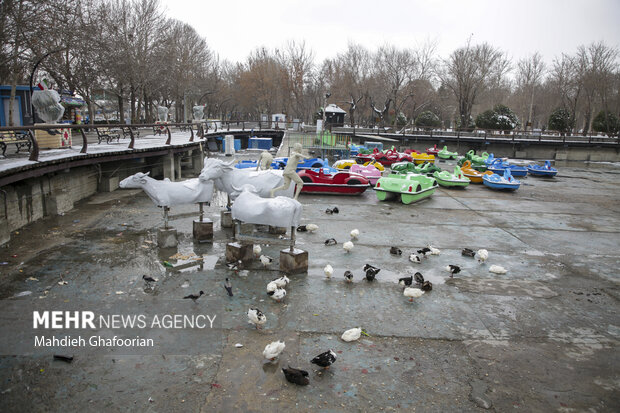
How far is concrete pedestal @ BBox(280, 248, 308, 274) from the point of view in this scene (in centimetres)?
812

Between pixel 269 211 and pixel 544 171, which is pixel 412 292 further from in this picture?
pixel 544 171

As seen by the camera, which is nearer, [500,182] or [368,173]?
[368,173]

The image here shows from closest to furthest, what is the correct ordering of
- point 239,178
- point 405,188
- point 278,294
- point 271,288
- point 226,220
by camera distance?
point 278,294
point 271,288
point 239,178
point 226,220
point 405,188

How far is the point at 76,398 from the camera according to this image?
440cm

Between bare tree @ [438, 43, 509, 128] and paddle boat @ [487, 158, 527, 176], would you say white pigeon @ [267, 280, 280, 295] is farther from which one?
bare tree @ [438, 43, 509, 128]

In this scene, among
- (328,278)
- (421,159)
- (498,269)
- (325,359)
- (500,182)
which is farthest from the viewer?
(421,159)

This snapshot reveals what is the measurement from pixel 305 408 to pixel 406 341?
208 cm

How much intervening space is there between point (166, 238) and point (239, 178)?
236 centimetres

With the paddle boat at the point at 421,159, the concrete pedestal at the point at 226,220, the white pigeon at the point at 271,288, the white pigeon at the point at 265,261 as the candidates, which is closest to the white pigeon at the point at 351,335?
the white pigeon at the point at 271,288

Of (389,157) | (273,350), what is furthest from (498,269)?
(389,157)

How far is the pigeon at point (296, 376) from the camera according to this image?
15.5 ft

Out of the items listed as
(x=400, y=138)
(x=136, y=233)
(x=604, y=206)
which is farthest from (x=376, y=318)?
(x=400, y=138)

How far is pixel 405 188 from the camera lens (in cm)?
1580

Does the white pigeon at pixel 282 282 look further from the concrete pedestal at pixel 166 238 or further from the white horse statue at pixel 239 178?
the concrete pedestal at pixel 166 238
